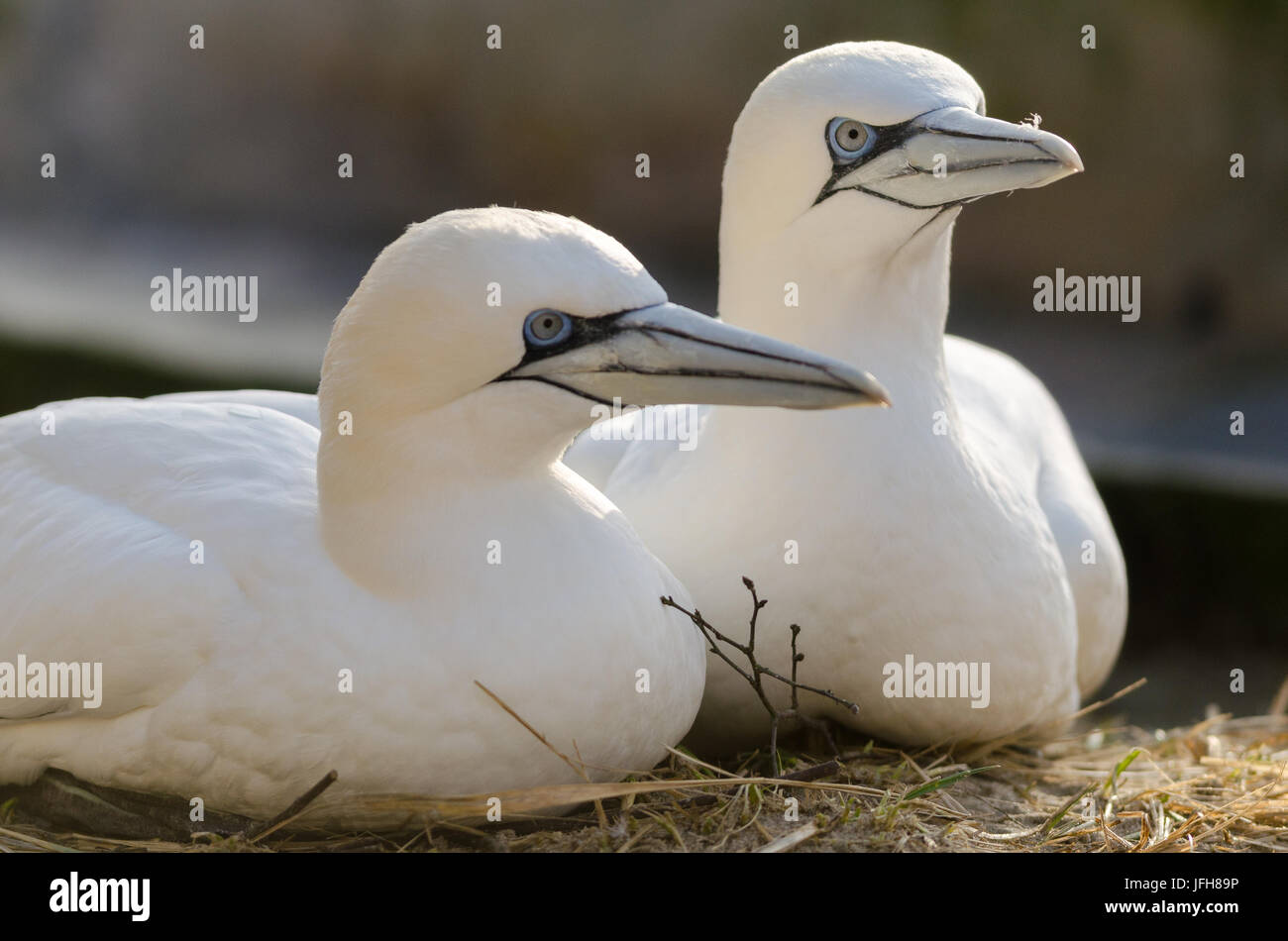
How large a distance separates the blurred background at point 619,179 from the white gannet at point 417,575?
4.17m

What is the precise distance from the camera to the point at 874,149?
3.42 meters

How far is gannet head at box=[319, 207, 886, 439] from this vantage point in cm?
287

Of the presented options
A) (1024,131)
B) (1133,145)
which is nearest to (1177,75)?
(1133,145)

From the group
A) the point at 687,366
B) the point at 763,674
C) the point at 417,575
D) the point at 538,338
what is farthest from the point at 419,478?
the point at 763,674

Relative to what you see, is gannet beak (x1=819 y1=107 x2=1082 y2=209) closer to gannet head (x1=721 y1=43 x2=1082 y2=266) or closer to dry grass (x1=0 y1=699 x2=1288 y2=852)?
gannet head (x1=721 y1=43 x2=1082 y2=266)

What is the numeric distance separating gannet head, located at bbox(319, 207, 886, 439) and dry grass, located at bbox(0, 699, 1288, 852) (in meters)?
0.76

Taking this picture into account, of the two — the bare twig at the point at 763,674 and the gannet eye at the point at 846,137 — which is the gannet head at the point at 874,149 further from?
the bare twig at the point at 763,674

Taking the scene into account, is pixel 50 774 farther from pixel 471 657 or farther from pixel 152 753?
pixel 471 657

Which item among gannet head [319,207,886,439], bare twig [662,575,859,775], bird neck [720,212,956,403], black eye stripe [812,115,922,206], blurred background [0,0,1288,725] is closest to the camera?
gannet head [319,207,886,439]

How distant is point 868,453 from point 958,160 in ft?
2.21

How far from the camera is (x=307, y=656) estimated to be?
2955mm

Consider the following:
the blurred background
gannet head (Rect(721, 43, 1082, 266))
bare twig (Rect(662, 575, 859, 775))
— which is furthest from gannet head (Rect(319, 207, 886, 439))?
the blurred background

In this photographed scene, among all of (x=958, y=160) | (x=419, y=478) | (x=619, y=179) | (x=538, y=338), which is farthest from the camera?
(x=619, y=179)

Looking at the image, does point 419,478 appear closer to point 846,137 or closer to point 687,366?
point 687,366
